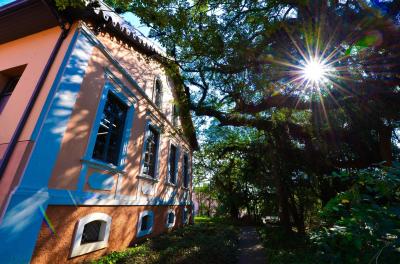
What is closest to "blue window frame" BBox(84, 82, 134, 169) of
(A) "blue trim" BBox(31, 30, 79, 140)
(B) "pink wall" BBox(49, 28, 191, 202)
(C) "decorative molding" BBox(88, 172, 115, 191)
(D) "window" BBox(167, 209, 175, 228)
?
(B) "pink wall" BBox(49, 28, 191, 202)

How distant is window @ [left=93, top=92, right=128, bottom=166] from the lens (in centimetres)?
556

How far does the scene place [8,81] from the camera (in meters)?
5.95

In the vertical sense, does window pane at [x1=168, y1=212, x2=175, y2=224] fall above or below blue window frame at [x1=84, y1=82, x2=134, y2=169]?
below

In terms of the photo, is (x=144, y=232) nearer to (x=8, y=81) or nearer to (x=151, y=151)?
(x=151, y=151)

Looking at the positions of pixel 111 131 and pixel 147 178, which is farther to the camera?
pixel 147 178

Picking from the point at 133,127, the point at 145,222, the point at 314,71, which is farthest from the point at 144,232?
the point at 314,71

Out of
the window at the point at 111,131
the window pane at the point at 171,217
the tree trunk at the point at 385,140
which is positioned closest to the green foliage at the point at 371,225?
the window at the point at 111,131

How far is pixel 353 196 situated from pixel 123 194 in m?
5.66

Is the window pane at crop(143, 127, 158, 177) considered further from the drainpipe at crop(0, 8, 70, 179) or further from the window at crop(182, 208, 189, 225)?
the window at crop(182, 208, 189, 225)

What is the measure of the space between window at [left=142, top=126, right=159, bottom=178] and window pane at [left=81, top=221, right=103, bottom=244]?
295cm

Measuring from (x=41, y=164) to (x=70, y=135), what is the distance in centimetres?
84

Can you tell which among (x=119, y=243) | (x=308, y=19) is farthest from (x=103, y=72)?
(x=308, y=19)

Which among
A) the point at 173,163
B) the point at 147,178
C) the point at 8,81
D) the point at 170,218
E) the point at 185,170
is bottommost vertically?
the point at 170,218

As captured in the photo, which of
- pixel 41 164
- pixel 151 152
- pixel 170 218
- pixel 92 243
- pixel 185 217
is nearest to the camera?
pixel 41 164
